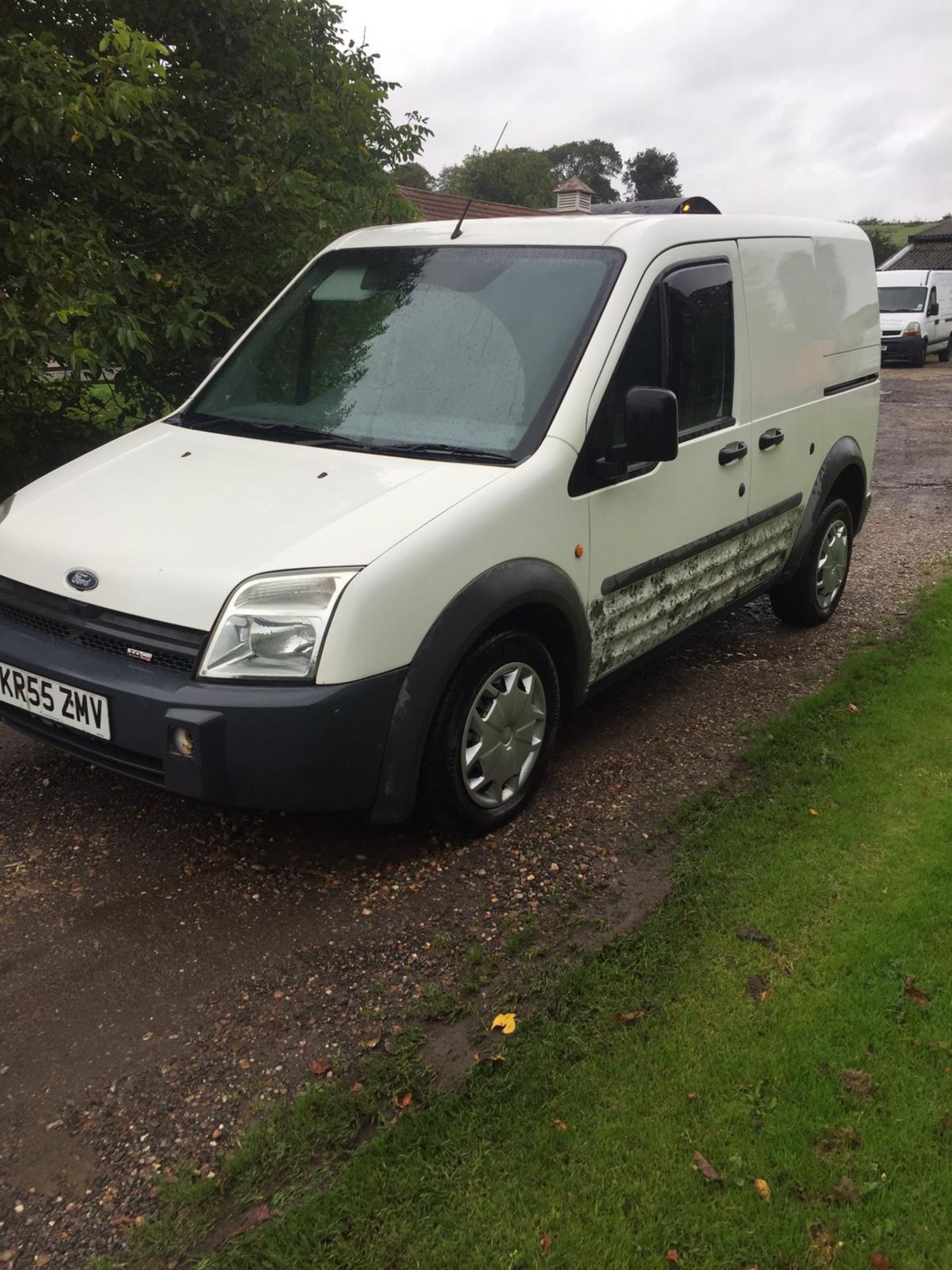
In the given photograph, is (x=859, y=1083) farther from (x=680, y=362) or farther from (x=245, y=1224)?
(x=680, y=362)

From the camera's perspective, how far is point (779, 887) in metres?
3.36

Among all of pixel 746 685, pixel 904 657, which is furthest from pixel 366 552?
pixel 904 657

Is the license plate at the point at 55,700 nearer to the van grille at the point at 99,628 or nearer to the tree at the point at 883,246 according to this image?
the van grille at the point at 99,628

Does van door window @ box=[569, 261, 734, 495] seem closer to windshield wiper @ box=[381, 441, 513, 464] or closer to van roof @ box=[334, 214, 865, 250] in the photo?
van roof @ box=[334, 214, 865, 250]

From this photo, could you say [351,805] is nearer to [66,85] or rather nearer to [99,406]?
[66,85]

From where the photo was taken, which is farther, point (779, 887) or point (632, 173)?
point (632, 173)

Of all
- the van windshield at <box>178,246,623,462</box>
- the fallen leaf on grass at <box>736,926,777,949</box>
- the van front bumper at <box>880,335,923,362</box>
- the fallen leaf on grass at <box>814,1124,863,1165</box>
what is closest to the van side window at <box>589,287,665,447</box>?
the van windshield at <box>178,246,623,462</box>

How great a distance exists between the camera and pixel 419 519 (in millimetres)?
3107

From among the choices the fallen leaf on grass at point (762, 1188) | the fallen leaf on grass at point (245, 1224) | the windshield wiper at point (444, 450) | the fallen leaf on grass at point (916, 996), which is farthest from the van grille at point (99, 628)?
the fallen leaf on grass at point (916, 996)

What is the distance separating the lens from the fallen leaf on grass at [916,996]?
281 centimetres

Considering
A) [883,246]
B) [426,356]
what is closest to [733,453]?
[426,356]

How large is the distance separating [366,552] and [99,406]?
4.57 m

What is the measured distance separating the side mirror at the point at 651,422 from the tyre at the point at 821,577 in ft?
7.25

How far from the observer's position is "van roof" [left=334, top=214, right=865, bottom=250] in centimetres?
393
